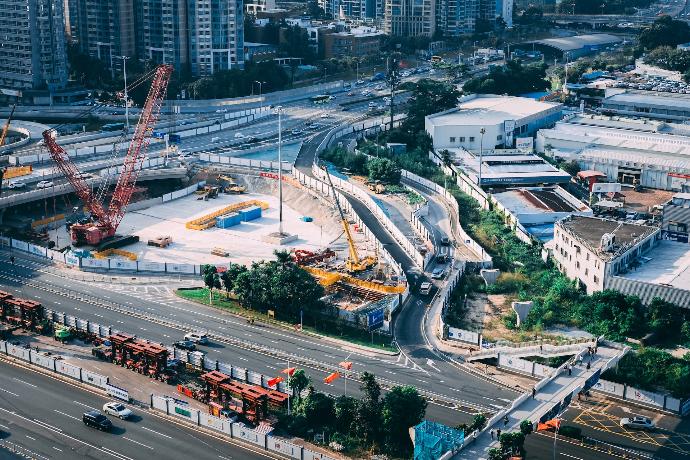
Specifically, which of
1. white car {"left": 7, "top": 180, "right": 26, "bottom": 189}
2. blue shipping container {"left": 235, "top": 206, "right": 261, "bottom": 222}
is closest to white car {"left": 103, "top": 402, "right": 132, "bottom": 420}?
blue shipping container {"left": 235, "top": 206, "right": 261, "bottom": 222}

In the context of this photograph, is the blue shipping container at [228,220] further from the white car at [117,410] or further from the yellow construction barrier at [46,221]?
the white car at [117,410]

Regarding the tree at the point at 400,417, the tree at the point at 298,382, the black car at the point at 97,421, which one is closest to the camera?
the tree at the point at 400,417

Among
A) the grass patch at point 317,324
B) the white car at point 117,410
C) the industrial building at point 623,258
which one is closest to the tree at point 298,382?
the white car at point 117,410

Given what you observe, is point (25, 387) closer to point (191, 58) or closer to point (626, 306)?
point (626, 306)

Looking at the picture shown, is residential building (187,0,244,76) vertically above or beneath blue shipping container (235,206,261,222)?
above

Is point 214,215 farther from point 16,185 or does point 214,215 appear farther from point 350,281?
point 350,281

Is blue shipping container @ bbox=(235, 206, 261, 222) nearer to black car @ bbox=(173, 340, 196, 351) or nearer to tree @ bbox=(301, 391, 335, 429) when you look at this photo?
black car @ bbox=(173, 340, 196, 351)

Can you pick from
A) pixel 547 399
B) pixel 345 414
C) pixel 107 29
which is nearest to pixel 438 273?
pixel 547 399
